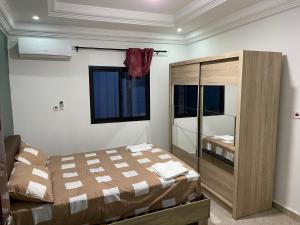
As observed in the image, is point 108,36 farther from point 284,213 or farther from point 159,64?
point 284,213

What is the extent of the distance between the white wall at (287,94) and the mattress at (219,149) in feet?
1.83

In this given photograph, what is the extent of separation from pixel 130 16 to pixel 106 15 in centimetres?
34

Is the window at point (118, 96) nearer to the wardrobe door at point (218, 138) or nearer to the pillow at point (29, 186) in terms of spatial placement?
the wardrobe door at point (218, 138)

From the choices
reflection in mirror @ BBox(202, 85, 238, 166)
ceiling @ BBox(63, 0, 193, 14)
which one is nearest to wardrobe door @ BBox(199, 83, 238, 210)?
reflection in mirror @ BBox(202, 85, 238, 166)

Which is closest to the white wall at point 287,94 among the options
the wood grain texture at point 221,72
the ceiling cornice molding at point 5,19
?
the wood grain texture at point 221,72

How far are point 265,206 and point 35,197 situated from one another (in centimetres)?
249

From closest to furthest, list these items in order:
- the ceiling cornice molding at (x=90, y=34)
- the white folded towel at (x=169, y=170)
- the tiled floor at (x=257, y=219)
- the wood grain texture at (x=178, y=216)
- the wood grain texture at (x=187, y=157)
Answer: the wood grain texture at (x=178, y=216)
the white folded towel at (x=169, y=170)
the tiled floor at (x=257, y=219)
the ceiling cornice molding at (x=90, y=34)
the wood grain texture at (x=187, y=157)

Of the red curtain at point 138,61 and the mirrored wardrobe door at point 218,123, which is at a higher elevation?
the red curtain at point 138,61

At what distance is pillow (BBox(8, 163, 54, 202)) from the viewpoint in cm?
178

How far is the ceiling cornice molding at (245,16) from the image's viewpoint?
7.78ft

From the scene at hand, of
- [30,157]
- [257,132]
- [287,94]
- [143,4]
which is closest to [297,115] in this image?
[287,94]

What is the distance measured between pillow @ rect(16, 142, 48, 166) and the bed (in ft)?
0.52

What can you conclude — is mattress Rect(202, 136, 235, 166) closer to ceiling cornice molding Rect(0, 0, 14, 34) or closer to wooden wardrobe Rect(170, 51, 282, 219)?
wooden wardrobe Rect(170, 51, 282, 219)

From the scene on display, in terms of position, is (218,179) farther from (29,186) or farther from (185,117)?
(29,186)
